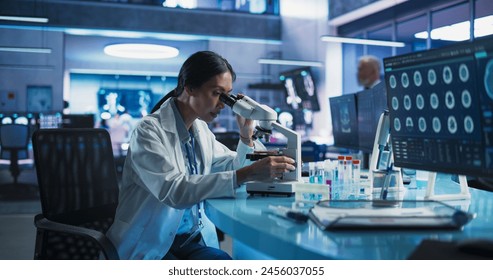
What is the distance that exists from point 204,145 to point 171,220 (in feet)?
1.32

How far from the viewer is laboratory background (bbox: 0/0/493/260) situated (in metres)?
1.09

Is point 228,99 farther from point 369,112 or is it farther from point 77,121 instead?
point 77,121

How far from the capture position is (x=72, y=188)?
174 centimetres

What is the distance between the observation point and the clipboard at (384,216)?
101 cm

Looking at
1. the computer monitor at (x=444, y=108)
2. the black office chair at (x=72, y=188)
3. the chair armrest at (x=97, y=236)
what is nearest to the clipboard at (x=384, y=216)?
the computer monitor at (x=444, y=108)

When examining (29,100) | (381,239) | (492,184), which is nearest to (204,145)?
(381,239)

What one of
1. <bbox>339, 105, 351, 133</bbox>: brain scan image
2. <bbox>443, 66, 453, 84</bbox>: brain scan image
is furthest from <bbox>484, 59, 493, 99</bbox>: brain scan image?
<bbox>339, 105, 351, 133</bbox>: brain scan image

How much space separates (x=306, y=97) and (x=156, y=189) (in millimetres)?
7636

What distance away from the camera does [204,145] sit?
1.86m

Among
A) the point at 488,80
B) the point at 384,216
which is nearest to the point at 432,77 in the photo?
the point at 488,80

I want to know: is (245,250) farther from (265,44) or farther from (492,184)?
(265,44)

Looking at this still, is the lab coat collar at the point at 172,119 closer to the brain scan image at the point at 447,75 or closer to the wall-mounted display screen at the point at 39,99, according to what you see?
the brain scan image at the point at 447,75

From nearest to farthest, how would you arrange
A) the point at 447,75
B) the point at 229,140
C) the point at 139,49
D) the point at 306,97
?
the point at 447,75 < the point at 229,140 < the point at 306,97 < the point at 139,49
